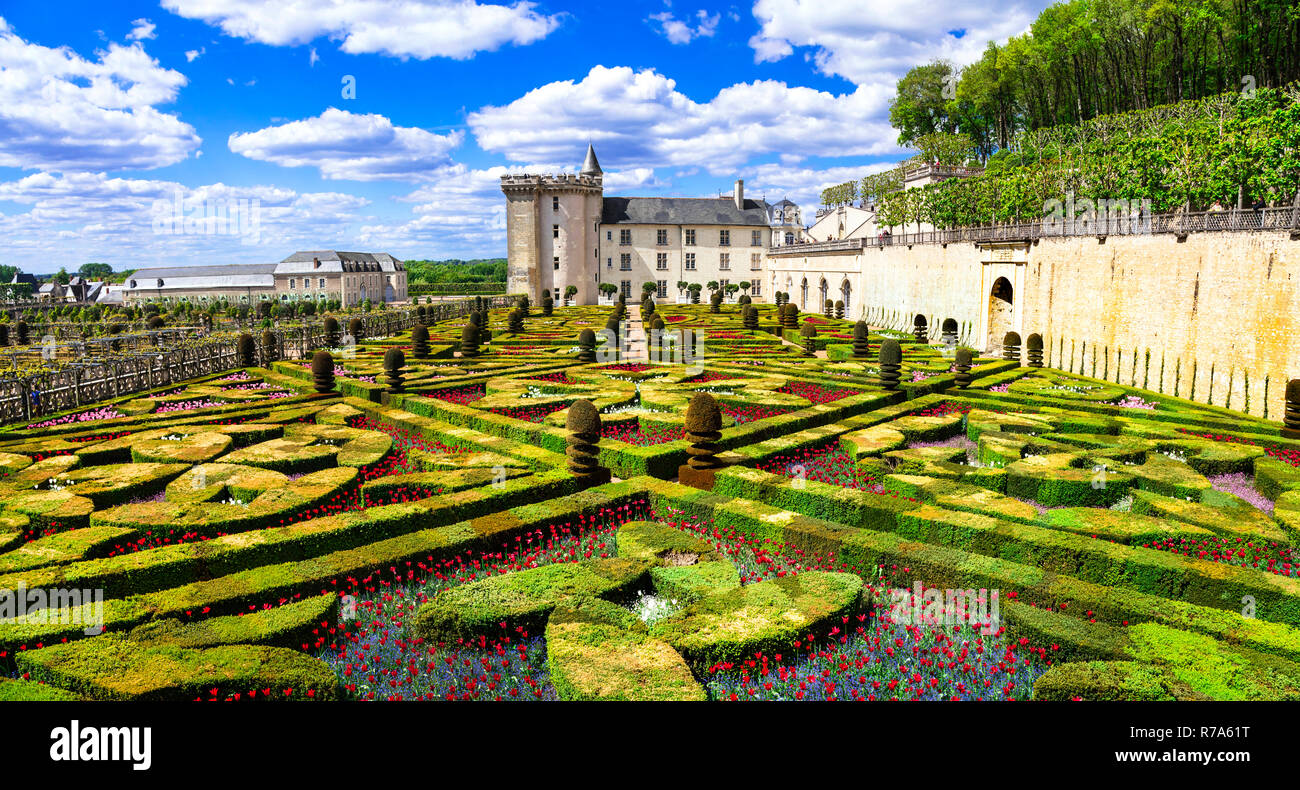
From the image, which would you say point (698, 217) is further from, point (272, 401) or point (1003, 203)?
point (272, 401)

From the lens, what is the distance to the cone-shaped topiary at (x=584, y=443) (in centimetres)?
1195

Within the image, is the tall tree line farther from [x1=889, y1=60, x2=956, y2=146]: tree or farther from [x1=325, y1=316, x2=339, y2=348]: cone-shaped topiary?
[x1=325, y1=316, x2=339, y2=348]: cone-shaped topiary

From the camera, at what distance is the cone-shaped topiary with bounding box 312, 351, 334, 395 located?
63.2 ft

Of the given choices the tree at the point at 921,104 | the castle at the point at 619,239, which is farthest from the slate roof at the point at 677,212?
the tree at the point at 921,104

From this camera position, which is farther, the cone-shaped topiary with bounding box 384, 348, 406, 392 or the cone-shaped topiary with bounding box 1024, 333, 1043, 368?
the cone-shaped topiary with bounding box 1024, 333, 1043, 368

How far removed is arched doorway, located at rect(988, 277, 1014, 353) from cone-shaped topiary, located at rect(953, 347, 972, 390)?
14.6 m

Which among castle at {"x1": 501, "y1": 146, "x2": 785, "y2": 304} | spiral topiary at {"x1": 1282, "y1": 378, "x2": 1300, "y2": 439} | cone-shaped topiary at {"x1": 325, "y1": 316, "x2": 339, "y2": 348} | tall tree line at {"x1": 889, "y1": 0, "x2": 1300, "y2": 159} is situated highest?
tall tree line at {"x1": 889, "y1": 0, "x2": 1300, "y2": 159}

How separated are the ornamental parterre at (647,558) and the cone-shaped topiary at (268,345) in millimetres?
10326

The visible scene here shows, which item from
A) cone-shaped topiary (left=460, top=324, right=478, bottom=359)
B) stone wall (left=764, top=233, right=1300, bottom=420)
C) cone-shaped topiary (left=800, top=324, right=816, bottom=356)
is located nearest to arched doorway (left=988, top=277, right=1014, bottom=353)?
stone wall (left=764, top=233, right=1300, bottom=420)

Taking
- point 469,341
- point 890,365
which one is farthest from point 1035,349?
point 469,341

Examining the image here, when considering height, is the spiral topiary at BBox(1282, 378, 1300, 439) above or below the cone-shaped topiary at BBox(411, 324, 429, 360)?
below

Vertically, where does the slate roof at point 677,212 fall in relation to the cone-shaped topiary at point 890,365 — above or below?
above

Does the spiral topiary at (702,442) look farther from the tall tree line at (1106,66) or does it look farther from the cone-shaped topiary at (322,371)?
the tall tree line at (1106,66)
